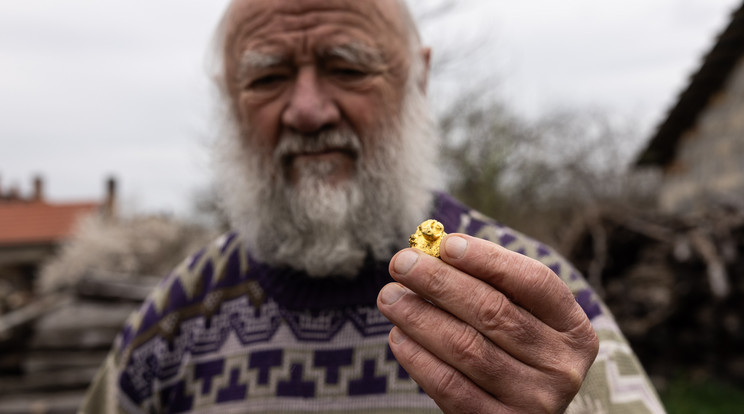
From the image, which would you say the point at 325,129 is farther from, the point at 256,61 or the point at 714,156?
the point at 714,156

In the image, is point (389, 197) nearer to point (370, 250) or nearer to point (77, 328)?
point (370, 250)

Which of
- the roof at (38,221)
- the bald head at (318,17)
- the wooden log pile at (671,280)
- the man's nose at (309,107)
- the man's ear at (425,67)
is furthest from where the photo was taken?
the roof at (38,221)

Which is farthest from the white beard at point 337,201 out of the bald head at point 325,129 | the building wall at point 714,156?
the building wall at point 714,156

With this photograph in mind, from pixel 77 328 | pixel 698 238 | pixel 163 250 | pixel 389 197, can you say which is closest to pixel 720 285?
pixel 698 238

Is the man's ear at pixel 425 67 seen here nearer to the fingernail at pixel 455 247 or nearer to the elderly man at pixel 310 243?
the elderly man at pixel 310 243

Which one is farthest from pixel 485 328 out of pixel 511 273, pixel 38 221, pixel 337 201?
pixel 38 221

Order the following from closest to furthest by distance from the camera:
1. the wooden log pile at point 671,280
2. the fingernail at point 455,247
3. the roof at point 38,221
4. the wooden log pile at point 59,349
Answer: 1. the fingernail at point 455,247
2. the wooden log pile at point 59,349
3. the wooden log pile at point 671,280
4. the roof at point 38,221

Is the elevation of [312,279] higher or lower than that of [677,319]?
higher
